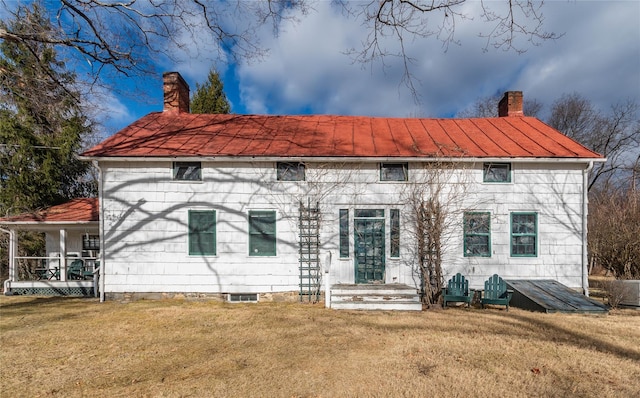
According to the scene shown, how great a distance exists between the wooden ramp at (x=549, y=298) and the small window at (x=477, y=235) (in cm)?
116

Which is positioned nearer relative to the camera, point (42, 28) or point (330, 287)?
point (42, 28)

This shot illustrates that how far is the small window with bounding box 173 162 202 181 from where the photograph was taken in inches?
416

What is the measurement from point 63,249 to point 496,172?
15266 mm

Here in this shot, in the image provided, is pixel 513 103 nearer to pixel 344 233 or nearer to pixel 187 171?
pixel 344 233

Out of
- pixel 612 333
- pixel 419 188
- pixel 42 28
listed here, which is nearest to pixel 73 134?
pixel 42 28

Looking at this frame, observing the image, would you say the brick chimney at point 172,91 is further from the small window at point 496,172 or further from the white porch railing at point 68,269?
the small window at point 496,172

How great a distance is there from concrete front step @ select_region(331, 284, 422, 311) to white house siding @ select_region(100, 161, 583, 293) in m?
0.83

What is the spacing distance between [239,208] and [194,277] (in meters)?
2.44

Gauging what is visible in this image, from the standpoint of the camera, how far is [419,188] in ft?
34.4

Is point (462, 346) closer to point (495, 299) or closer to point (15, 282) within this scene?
point (495, 299)

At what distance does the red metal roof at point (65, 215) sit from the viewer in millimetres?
12672

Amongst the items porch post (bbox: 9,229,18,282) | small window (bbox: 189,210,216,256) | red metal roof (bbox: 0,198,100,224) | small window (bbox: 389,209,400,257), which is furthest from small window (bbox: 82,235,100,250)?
small window (bbox: 389,209,400,257)

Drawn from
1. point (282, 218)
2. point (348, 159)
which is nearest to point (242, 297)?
point (282, 218)

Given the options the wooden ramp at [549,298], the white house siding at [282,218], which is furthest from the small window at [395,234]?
the wooden ramp at [549,298]
